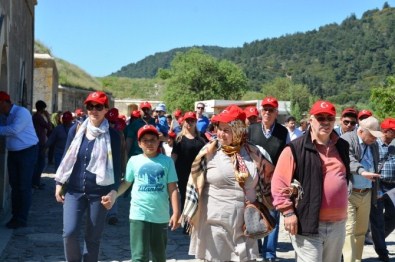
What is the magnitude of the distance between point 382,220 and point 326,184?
11.6 feet

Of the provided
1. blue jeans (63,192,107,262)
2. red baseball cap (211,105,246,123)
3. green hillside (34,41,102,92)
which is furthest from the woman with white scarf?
green hillside (34,41,102,92)

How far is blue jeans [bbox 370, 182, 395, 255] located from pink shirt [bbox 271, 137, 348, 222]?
125 inches

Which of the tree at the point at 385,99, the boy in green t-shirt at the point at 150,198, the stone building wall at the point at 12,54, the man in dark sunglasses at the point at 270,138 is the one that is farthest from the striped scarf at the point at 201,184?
the tree at the point at 385,99

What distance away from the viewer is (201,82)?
8500 cm

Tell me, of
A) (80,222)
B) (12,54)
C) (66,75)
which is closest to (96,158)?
(80,222)

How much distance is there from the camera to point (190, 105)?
8306 cm

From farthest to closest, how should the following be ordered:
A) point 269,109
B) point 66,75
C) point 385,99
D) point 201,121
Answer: point 66,75 < point 385,99 < point 201,121 < point 269,109

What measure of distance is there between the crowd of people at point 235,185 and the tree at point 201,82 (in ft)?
249

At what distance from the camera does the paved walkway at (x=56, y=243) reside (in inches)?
292

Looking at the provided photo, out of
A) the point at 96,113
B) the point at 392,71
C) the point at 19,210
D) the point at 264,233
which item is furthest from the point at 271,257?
the point at 392,71

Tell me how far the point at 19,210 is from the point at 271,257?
12.4ft

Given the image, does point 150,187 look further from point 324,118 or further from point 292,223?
point 324,118

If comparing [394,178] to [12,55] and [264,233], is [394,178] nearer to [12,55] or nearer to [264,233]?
[264,233]

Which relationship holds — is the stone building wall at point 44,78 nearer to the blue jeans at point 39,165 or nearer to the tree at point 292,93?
the blue jeans at point 39,165
